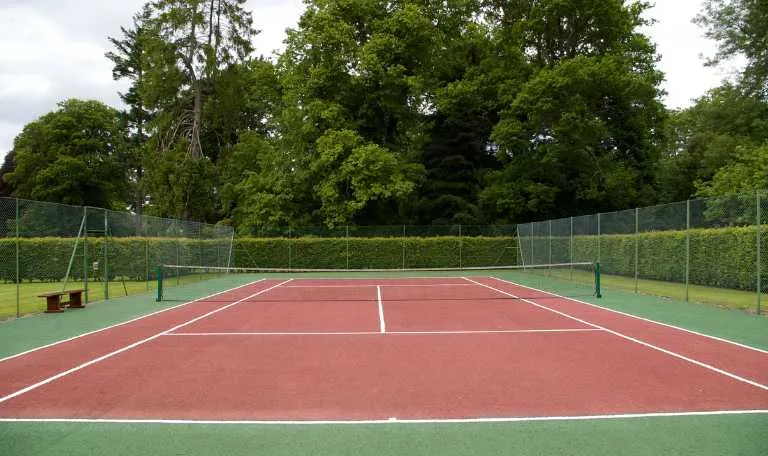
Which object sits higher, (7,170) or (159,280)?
(7,170)

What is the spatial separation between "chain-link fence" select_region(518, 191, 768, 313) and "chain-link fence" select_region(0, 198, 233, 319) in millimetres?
15590

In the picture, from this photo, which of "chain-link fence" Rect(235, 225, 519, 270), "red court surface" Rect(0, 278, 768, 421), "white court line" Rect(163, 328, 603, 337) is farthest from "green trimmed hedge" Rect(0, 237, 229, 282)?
"white court line" Rect(163, 328, 603, 337)

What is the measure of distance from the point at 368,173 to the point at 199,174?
1289 centimetres

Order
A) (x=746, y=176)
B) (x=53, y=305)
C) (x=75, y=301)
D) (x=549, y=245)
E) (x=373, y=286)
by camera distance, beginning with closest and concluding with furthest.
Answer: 1. (x=53, y=305)
2. (x=75, y=301)
3. (x=373, y=286)
4. (x=549, y=245)
5. (x=746, y=176)

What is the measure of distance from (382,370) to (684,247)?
15011mm

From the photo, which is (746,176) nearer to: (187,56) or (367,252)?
(367,252)

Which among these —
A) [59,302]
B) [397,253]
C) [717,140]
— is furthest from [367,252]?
[717,140]

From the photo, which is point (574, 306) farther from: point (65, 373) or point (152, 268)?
point (152, 268)

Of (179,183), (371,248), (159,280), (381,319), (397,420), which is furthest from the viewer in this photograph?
(179,183)

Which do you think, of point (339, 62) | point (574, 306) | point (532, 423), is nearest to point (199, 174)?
point (339, 62)

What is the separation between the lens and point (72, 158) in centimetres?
4822

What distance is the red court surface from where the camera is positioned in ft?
20.2

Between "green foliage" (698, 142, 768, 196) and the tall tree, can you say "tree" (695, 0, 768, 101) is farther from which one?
the tall tree

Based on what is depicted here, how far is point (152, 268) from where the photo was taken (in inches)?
953
